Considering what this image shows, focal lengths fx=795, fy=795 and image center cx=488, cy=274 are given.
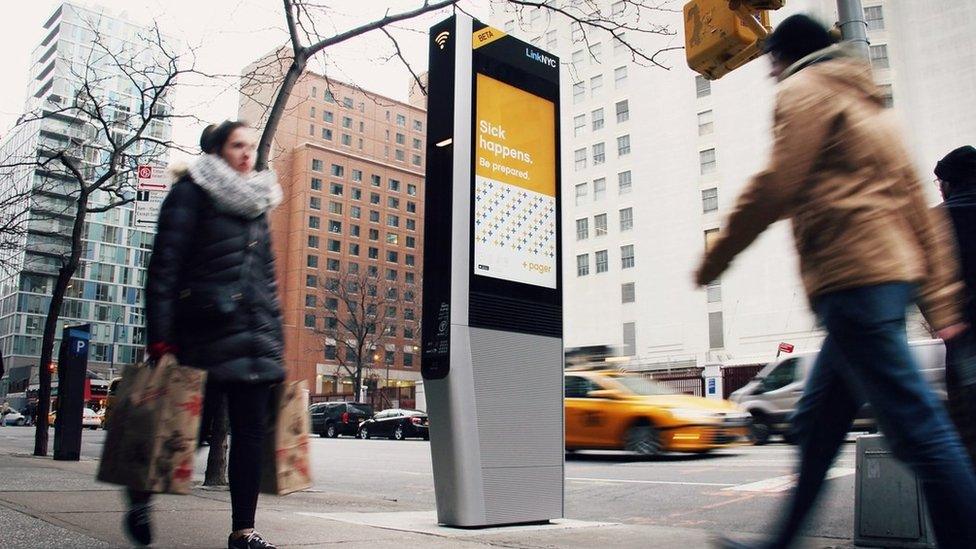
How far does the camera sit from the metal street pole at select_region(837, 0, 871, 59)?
484 centimetres

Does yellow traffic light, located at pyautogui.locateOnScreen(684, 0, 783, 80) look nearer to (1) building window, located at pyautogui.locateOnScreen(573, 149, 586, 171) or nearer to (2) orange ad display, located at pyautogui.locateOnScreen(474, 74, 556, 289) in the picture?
(2) orange ad display, located at pyautogui.locateOnScreen(474, 74, 556, 289)

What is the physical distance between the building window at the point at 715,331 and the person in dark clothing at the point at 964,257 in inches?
1663

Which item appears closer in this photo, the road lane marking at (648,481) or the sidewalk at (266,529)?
the sidewalk at (266,529)

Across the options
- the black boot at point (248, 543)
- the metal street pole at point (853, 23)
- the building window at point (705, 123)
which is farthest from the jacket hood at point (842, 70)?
the building window at point (705, 123)

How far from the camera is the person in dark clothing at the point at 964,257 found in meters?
3.00

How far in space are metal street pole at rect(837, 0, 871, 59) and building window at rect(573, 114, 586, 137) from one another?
172 ft

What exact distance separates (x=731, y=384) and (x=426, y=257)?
34.3 m

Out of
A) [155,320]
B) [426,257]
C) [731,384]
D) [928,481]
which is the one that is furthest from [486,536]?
[731,384]

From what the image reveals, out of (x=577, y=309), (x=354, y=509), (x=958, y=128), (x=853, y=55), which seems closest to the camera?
(x=853, y=55)

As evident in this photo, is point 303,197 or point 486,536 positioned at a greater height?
point 303,197

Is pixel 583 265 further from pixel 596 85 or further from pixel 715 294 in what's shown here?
pixel 596 85

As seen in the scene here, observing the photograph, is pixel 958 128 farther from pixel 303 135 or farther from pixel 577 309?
pixel 303 135

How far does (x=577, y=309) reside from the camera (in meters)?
54.4

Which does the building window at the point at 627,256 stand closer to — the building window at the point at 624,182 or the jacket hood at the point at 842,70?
the building window at the point at 624,182
